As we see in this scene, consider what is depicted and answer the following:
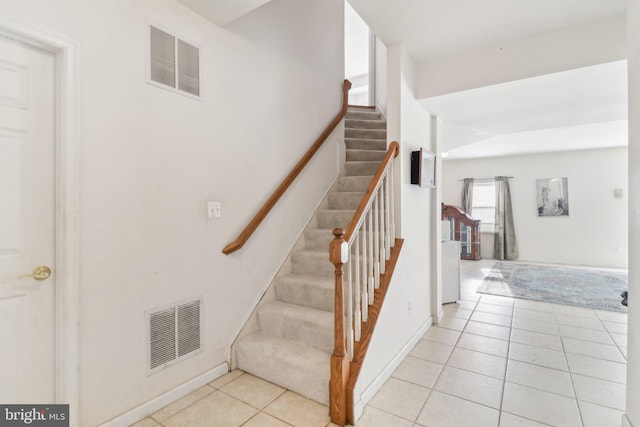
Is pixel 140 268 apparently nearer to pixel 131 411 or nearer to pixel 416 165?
pixel 131 411

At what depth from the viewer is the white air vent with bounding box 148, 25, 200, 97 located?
1.89 metres

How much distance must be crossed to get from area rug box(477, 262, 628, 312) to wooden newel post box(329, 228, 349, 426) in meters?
3.72

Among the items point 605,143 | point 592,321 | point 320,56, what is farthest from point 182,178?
point 605,143

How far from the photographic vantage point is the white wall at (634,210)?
1.49m

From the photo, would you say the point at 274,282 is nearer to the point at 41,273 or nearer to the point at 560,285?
the point at 41,273

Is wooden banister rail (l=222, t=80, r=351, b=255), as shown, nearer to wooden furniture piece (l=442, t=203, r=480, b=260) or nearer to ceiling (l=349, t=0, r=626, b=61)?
ceiling (l=349, t=0, r=626, b=61)

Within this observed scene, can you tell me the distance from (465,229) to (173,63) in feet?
23.3

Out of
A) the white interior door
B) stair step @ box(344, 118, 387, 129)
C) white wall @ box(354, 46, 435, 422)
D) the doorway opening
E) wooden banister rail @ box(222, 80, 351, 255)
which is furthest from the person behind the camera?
the doorway opening

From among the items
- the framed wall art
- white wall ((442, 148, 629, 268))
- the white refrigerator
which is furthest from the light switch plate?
the framed wall art

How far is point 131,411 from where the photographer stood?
1788mm

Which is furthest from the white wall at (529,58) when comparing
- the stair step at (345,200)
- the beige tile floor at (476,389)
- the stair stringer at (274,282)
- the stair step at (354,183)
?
the beige tile floor at (476,389)

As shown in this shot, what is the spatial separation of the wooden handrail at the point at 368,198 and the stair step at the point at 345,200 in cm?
96

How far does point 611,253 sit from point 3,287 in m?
9.19

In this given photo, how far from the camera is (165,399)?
1.95m
